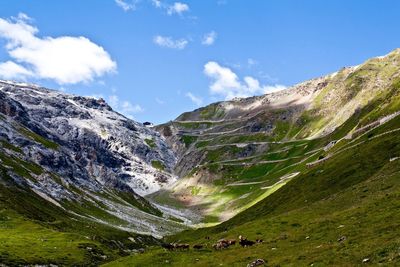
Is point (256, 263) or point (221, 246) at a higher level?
point (221, 246)

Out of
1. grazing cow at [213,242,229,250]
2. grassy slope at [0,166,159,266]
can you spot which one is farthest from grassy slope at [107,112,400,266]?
grassy slope at [0,166,159,266]

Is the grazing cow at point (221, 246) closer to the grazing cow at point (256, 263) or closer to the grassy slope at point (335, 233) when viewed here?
the grassy slope at point (335, 233)

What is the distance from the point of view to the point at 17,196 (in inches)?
6191

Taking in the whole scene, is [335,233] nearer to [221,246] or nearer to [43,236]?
[221,246]

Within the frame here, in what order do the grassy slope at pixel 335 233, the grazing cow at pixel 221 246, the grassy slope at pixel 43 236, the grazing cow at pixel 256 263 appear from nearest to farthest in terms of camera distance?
the grassy slope at pixel 335 233 < the grazing cow at pixel 256 263 < the grazing cow at pixel 221 246 < the grassy slope at pixel 43 236

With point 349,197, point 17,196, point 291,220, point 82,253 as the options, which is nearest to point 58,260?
point 82,253

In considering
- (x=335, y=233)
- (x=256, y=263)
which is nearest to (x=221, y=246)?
(x=335, y=233)

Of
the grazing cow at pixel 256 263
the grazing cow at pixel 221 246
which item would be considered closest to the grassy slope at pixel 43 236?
the grazing cow at pixel 221 246

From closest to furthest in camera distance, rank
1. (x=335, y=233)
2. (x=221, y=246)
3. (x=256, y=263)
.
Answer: (x=256, y=263) < (x=335, y=233) < (x=221, y=246)

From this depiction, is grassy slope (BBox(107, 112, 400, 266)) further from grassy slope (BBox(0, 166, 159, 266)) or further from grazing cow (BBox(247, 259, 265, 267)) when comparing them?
grassy slope (BBox(0, 166, 159, 266))

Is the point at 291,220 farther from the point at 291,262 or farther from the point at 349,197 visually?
the point at 291,262

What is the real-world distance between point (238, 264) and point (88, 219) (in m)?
148

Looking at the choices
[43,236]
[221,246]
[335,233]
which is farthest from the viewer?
[43,236]

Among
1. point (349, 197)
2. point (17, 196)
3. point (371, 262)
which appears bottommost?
point (371, 262)
